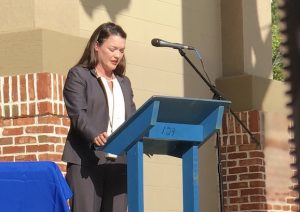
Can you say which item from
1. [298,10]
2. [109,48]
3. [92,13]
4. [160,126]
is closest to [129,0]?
[92,13]

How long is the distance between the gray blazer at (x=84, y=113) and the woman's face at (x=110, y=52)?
0.08 meters

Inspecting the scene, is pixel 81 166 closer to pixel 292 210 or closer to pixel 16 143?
pixel 16 143

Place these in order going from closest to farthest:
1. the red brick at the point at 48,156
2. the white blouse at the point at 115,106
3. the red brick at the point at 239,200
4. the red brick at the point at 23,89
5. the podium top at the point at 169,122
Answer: the podium top at the point at 169,122 < the white blouse at the point at 115,106 < the red brick at the point at 48,156 < the red brick at the point at 23,89 < the red brick at the point at 239,200

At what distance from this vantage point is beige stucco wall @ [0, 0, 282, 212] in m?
6.20

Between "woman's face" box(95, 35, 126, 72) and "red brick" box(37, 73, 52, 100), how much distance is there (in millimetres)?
1980

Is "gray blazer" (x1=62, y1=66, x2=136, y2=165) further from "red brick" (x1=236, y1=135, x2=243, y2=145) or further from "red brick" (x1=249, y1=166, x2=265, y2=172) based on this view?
"red brick" (x1=236, y1=135, x2=243, y2=145)

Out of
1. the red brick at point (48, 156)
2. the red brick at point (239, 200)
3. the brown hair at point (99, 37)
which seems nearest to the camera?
the brown hair at point (99, 37)

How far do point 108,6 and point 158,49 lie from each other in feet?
2.93

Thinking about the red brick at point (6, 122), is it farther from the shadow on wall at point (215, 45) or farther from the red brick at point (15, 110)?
the shadow on wall at point (215, 45)

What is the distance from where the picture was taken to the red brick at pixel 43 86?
6.05 meters

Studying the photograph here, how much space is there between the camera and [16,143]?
609 centimetres

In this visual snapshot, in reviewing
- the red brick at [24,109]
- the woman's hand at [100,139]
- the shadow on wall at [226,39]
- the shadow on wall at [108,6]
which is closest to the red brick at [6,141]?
the red brick at [24,109]

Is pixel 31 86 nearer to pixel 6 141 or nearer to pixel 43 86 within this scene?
pixel 43 86

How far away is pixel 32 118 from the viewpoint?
6066 mm
